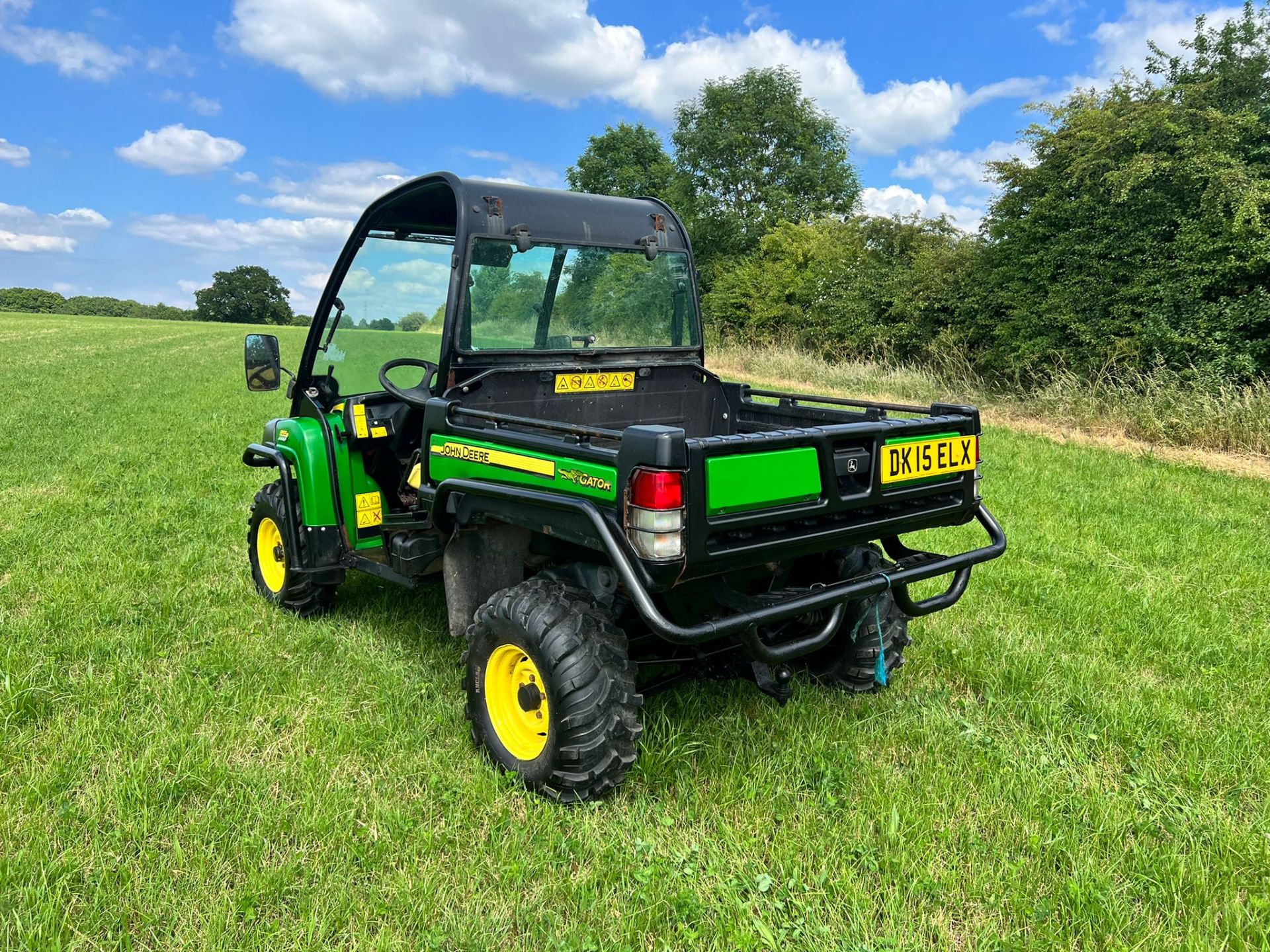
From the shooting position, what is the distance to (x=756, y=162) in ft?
121

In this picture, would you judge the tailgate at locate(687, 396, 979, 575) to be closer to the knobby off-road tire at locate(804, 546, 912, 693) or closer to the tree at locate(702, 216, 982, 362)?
the knobby off-road tire at locate(804, 546, 912, 693)

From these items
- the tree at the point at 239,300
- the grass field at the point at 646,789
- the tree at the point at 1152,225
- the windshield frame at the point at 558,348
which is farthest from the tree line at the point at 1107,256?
the tree at the point at 239,300

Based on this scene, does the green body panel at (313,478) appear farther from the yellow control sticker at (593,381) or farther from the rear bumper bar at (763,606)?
the yellow control sticker at (593,381)

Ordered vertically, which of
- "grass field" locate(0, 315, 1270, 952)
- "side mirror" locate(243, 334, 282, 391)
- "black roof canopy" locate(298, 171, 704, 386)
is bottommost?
"grass field" locate(0, 315, 1270, 952)

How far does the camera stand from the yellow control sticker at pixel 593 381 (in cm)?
373

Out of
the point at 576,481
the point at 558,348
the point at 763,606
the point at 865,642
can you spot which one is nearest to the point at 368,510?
the point at 558,348

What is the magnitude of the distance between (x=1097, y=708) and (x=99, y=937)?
349 centimetres

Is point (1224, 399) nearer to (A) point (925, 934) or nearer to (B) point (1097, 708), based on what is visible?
(B) point (1097, 708)

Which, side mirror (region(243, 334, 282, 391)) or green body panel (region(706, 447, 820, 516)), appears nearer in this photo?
green body panel (region(706, 447, 820, 516))

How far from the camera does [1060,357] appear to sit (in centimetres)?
1306

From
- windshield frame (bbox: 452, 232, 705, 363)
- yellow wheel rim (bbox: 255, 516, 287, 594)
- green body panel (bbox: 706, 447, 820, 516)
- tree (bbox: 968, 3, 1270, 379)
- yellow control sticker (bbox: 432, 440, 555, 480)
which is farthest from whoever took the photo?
tree (bbox: 968, 3, 1270, 379)

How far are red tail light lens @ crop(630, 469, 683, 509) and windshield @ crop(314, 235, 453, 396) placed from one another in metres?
1.63

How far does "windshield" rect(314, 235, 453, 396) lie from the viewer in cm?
371

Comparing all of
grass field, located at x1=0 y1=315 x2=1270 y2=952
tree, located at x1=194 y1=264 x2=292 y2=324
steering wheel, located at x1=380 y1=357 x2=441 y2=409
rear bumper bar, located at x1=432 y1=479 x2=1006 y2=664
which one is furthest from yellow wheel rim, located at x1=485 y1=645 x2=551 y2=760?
tree, located at x1=194 y1=264 x2=292 y2=324
